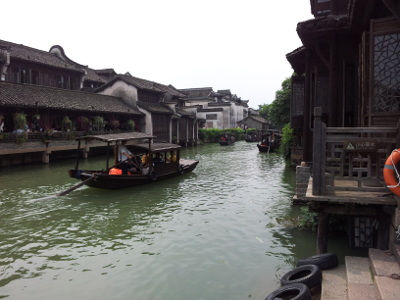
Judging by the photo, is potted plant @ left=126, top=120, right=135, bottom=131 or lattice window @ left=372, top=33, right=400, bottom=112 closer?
lattice window @ left=372, top=33, right=400, bottom=112

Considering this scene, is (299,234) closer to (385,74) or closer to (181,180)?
(385,74)

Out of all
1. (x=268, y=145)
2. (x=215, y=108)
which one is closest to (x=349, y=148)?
(x=268, y=145)

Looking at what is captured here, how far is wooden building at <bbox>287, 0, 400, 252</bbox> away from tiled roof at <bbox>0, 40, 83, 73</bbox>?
2098cm

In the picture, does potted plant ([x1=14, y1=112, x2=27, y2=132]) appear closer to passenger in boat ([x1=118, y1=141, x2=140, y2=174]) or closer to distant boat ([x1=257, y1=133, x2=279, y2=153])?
passenger in boat ([x1=118, y1=141, x2=140, y2=174])

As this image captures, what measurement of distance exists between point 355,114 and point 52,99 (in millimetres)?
17553

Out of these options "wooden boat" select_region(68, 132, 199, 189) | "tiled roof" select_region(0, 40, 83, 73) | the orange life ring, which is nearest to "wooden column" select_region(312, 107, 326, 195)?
the orange life ring

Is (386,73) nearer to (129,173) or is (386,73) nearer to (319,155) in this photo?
(319,155)

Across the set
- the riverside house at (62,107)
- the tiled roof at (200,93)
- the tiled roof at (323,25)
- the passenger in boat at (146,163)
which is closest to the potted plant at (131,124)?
the riverside house at (62,107)

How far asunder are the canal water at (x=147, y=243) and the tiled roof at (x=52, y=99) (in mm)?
7543

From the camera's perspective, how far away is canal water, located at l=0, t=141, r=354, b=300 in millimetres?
5242

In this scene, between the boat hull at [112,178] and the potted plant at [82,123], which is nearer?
the boat hull at [112,178]

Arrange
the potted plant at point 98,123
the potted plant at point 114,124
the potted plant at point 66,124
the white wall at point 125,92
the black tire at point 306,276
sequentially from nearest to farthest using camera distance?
the black tire at point 306,276 < the potted plant at point 66,124 < the potted plant at point 98,123 < the potted plant at point 114,124 < the white wall at point 125,92

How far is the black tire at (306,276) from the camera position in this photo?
4426 mm

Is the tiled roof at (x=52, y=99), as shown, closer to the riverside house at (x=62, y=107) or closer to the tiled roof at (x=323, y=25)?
the riverside house at (x=62, y=107)
